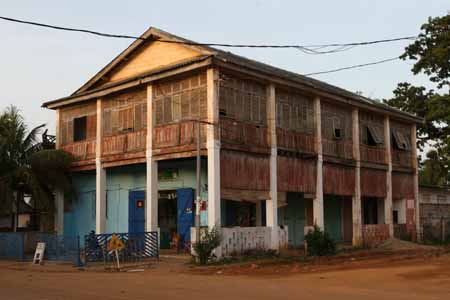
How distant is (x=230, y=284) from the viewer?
1389cm

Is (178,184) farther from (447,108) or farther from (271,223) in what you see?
(447,108)

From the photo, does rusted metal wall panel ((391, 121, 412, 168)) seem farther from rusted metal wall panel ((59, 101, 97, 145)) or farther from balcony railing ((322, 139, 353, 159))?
rusted metal wall panel ((59, 101, 97, 145))

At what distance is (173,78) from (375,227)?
482 inches

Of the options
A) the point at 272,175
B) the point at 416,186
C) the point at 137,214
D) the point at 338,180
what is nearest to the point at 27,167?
the point at 137,214

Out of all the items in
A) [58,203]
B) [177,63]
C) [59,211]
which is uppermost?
[177,63]

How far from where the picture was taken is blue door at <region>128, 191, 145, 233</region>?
85.0ft

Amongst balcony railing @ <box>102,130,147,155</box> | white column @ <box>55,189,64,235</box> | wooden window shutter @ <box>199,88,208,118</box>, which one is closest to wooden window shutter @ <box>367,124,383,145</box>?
wooden window shutter @ <box>199,88,208,118</box>

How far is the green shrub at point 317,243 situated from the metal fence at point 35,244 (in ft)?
26.9

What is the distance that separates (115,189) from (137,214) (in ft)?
6.44

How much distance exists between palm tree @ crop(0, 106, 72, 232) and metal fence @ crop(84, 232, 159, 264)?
5.98 metres

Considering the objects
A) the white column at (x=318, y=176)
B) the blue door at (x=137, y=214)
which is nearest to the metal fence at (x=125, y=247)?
the blue door at (x=137, y=214)

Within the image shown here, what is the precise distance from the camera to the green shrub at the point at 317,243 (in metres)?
21.6

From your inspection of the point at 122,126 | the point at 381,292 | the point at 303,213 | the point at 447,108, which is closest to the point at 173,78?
the point at 122,126

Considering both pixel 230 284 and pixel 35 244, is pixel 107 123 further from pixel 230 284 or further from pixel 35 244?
pixel 230 284
